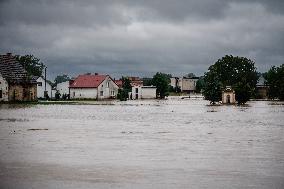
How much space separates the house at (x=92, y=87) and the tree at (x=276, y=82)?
38.4m

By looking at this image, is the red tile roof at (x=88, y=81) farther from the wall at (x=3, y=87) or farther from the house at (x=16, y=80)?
the wall at (x=3, y=87)

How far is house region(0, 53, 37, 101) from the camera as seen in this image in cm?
6862

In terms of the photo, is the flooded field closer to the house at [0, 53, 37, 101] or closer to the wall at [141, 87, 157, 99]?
the house at [0, 53, 37, 101]

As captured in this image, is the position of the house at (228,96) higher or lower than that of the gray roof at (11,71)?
lower

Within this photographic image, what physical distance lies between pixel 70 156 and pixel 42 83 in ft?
274

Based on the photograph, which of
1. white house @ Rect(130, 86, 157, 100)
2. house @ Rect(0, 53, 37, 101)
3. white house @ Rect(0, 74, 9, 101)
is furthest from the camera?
white house @ Rect(130, 86, 157, 100)

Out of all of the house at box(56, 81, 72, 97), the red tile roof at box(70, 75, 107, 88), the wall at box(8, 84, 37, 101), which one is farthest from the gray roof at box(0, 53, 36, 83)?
the house at box(56, 81, 72, 97)

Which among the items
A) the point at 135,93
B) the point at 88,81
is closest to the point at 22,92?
the point at 88,81

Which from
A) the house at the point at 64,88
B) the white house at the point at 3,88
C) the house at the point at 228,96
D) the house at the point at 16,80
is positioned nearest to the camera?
the white house at the point at 3,88

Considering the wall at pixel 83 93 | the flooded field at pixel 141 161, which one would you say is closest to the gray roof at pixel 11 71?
the wall at pixel 83 93

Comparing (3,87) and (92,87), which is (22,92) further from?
(92,87)

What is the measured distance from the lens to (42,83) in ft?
310

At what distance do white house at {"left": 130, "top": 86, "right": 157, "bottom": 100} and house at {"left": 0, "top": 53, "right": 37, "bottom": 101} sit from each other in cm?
3761

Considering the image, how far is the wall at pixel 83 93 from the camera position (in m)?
94.5
